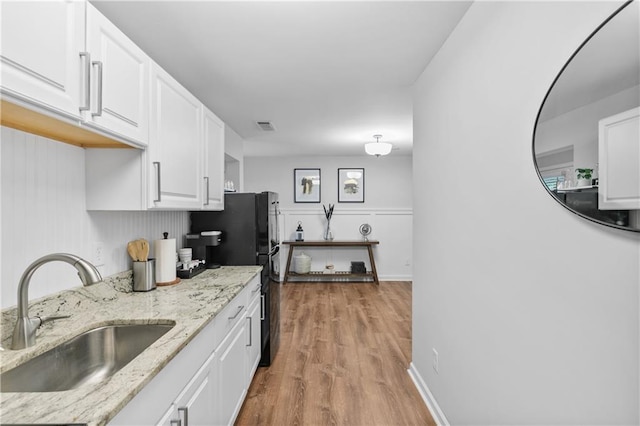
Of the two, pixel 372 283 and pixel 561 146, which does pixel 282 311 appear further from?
pixel 561 146

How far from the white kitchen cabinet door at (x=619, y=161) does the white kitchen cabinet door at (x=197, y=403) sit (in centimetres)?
151

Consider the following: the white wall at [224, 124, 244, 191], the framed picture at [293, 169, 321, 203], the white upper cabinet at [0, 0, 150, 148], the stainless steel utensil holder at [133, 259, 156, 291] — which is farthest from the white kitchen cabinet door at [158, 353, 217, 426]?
the framed picture at [293, 169, 321, 203]

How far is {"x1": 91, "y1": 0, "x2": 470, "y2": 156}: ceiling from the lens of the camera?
167cm

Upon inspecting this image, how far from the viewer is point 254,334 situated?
253 centimetres

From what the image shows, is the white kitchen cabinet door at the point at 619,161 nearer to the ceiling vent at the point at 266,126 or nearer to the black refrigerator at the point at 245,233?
the black refrigerator at the point at 245,233

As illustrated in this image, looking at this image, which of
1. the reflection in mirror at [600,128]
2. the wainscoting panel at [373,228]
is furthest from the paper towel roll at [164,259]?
the wainscoting panel at [373,228]

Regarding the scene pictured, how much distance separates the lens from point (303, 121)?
3.80 m

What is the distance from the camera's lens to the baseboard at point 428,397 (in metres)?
2.03

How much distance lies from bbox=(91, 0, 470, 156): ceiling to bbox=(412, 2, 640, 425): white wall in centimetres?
30

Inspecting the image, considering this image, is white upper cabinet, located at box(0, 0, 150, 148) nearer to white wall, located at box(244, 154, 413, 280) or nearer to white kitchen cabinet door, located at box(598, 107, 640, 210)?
white kitchen cabinet door, located at box(598, 107, 640, 210)

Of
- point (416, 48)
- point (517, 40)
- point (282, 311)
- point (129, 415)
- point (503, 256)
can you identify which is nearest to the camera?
point (129, 415)

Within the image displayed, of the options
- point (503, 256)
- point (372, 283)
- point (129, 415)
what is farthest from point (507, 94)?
point (372, 283)

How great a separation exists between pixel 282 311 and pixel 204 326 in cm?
310

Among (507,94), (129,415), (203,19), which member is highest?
(203,19)
